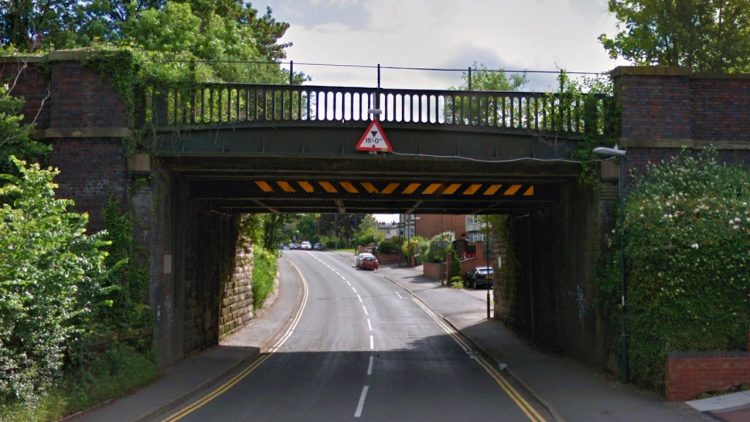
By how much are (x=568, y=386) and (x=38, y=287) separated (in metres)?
10.8

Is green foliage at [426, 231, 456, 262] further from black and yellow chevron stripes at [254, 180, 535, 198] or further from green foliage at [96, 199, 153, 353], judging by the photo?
green foliage at [96, 199, 153, 353]

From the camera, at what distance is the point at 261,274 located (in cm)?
3591

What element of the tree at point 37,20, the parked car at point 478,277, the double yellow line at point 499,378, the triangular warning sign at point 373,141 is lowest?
the double yellow line at point 499,378

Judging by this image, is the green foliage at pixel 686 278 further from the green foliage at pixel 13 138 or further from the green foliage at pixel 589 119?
the green foliage at pixel 13 138

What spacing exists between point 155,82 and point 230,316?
12.5 metres

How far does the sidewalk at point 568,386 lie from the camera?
42.2 feet

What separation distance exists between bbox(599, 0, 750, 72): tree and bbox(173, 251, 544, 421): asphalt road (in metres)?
13.6

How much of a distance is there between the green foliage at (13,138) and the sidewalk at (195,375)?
593 cm

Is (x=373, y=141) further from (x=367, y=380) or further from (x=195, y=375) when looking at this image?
(x=195, y=375)

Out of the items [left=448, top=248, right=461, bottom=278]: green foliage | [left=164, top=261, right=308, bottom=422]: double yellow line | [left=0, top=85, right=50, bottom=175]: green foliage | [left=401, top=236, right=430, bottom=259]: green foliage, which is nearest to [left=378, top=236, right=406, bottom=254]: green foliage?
[left=401, top=236, right=430, bottom=259]: green foliage

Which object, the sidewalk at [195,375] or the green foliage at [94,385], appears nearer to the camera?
the green foliage at [94,385]

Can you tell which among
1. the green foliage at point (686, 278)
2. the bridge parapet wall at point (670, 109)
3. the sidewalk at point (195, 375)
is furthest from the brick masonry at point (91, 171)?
the bridge parapet wall at point (670, 109)

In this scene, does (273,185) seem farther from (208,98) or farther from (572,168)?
(572,168)

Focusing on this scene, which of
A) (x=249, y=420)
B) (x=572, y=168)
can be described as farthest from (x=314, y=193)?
(x=249, y=420)
